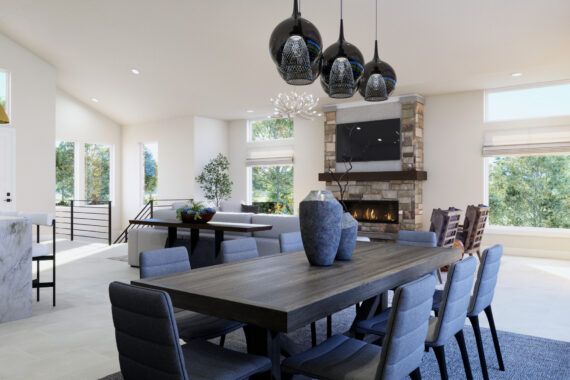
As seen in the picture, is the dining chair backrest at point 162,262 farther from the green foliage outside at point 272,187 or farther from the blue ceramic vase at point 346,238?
the green foliage outside at point 272,187

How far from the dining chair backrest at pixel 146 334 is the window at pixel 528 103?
7652 millimetres

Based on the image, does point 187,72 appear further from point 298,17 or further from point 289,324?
point 289,324

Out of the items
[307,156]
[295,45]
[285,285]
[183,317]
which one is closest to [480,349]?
[285,285]

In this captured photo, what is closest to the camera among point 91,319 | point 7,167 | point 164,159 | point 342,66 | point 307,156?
point 342,66

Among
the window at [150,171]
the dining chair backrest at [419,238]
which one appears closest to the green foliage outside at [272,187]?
the window at [150,171]

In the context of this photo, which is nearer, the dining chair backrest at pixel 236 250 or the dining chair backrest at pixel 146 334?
the dining chair backrest at pixel 146 334

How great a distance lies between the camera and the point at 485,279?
2.45m

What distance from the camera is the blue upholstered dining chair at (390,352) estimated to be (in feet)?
5.03

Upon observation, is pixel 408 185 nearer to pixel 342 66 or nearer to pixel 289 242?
pixel 289 242

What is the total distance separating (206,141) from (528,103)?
22.0 ft

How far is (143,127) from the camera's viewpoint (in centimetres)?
1117

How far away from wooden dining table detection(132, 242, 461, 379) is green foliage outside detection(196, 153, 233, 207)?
776 centimetres

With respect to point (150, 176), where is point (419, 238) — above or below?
below

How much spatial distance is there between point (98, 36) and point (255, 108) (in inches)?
134
